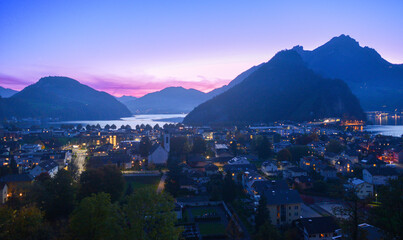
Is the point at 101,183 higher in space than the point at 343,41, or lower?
lower

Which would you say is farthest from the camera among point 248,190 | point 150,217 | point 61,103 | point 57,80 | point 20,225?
point 57,80

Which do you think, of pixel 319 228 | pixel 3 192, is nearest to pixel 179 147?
pixel 3 192

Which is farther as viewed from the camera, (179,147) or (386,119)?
(386,119)

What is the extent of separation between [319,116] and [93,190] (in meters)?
60.0

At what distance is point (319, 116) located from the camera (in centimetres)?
6231

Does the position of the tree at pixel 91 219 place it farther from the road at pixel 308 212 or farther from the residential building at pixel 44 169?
the residential building at pixel 44 169

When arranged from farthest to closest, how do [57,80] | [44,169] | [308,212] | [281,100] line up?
[57,80], [281,100], [44,169], [308,212]

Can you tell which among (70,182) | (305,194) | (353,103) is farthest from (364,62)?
(70,182)

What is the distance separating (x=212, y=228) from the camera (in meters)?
10.1

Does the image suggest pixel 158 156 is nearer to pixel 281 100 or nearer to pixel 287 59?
pixel 281 100

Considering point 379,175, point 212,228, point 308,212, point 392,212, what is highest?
point 392,212

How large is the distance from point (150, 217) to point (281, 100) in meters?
72.0

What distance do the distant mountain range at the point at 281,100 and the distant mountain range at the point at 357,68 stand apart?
39670 mm

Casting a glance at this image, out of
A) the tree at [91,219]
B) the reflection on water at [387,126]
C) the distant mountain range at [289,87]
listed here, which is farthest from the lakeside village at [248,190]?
the distant mountain range at [289,87]
